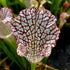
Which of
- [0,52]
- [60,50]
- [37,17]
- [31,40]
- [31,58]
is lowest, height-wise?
[60,50]

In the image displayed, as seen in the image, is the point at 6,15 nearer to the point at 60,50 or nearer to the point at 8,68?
the point at 8,68

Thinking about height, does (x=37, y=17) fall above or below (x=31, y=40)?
above

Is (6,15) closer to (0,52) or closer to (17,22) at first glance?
(17,22)

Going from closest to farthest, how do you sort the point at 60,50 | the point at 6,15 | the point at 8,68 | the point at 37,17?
the point at 37,17 < the point at 6,15 < the point at 8,68 < the point at 60,50

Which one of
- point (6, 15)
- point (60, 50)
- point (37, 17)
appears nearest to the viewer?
point (37, 17)

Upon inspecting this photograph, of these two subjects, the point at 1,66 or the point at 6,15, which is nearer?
the point at 6,15

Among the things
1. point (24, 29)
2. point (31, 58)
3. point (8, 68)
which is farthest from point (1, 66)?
point (24, 29)
